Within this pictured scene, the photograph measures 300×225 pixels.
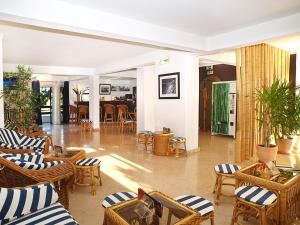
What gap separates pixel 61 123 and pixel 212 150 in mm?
9056

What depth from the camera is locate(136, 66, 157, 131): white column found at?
799 cm

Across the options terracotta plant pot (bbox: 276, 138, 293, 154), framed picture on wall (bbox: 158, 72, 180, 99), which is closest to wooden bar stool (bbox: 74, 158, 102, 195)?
framed picture on wall (bbox: 158, 72, 180, 99)

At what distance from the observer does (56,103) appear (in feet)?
39.6

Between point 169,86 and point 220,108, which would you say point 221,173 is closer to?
point 169,86

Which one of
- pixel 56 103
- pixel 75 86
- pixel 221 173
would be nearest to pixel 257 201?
pixel 221 173

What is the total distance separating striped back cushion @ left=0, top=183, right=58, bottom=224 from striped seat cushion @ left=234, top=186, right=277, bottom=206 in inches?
68.7

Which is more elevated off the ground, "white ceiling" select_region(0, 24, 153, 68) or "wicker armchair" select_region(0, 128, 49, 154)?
"white ceiling" select_region(0, 24, 153, 68)

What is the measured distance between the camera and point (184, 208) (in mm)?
1856

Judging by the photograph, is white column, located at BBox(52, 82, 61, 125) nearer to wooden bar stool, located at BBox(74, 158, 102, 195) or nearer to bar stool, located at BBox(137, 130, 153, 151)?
bar stool, located at BBox(137, 130, 153, 151)

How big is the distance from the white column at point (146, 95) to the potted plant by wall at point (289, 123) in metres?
4.01

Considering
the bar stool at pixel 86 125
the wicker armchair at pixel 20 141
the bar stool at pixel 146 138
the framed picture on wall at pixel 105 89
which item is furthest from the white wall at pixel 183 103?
the framed picture on wall at pixel 105 89

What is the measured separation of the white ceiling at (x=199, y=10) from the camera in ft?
10.8

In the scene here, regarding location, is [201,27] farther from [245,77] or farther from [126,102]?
[126,102]

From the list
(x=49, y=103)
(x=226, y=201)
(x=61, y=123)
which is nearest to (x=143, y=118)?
(x=226, y=201)
